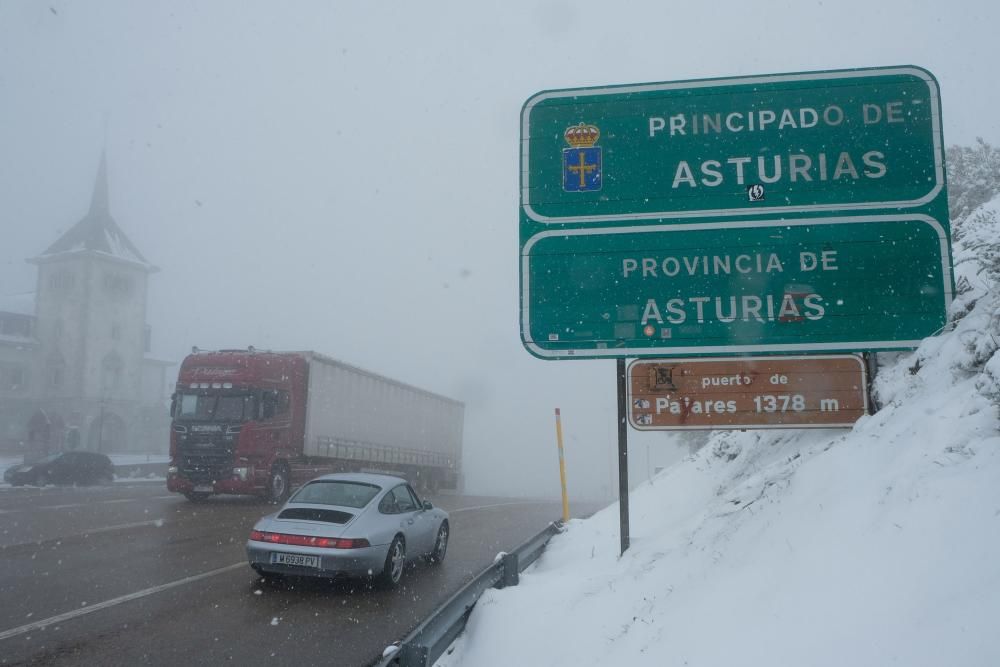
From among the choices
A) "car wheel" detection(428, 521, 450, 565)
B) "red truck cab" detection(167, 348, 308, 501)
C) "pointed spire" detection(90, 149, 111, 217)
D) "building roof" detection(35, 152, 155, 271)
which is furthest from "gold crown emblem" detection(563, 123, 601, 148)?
Answer: "pointed spire" detection(90, 149, 111, 217)

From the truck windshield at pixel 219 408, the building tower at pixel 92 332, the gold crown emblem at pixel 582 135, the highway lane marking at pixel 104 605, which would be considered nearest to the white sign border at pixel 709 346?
the gold crown emblem at pixel 582 135

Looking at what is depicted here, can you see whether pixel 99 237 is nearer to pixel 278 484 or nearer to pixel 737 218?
pixel 278 484

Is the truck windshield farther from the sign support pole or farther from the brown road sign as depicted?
the brown road sign

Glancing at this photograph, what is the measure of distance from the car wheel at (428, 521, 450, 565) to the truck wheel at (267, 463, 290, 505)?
30.2 ft

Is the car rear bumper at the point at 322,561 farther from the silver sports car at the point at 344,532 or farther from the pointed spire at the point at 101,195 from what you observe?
the pointed spire at the point at 101,195

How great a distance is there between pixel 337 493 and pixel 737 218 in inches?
245

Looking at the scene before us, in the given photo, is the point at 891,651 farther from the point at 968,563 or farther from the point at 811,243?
the point at 811,243

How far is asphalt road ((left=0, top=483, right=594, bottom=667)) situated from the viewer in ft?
20.0

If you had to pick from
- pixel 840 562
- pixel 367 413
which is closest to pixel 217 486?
pixel 367 413

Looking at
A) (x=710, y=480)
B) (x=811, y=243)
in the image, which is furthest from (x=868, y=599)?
(x=710, y=480)

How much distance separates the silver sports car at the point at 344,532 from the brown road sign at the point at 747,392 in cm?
373

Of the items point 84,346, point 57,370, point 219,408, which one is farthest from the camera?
point 84,346

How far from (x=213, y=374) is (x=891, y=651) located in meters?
19.0

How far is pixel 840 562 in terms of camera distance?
12.9ft
